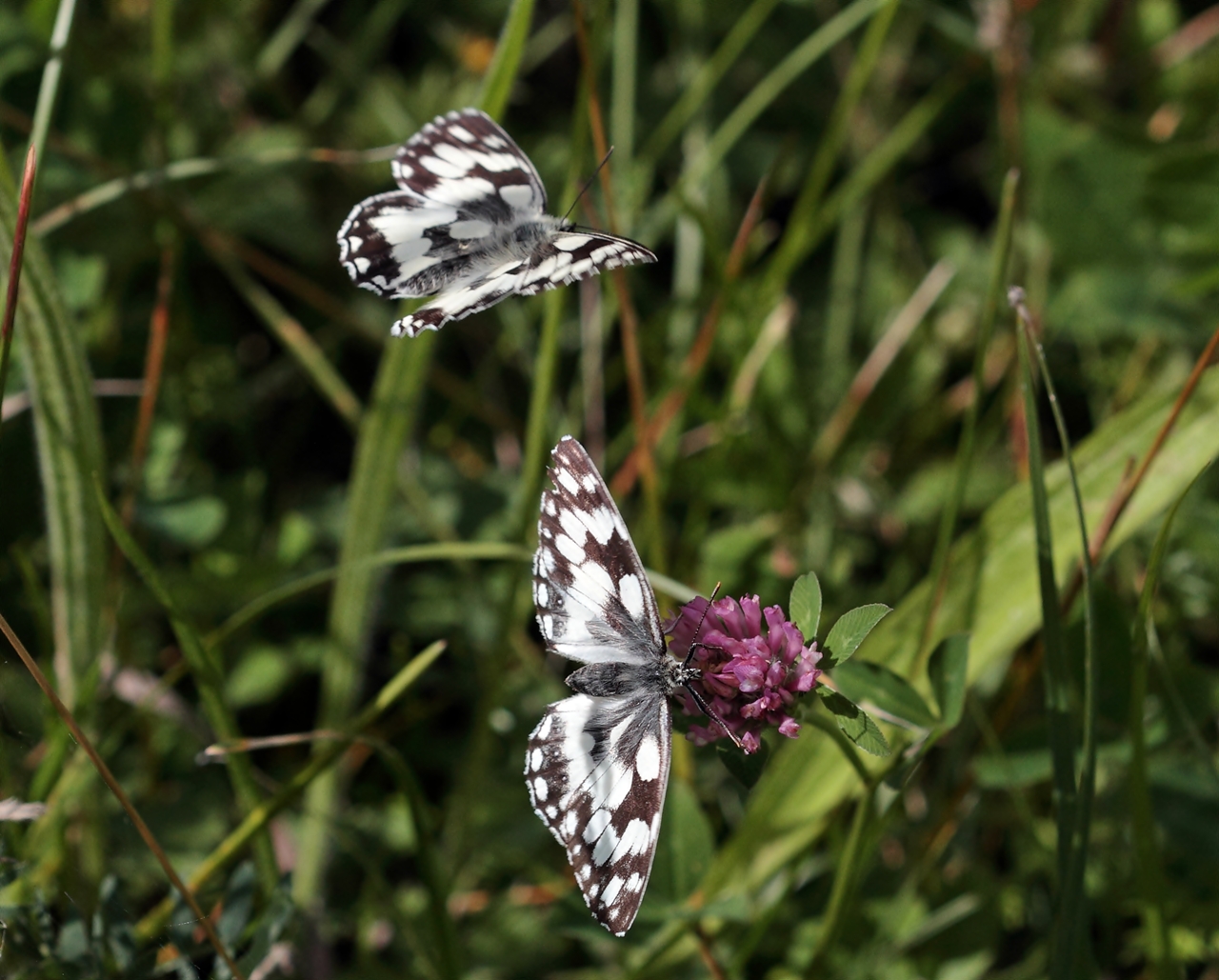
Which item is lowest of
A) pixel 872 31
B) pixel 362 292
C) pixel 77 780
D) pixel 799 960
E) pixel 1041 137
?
pixel 799 960

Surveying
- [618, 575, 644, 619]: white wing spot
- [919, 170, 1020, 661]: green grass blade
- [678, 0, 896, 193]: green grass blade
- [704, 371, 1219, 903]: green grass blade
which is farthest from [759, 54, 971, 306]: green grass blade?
[618, 575, 644, 619]: white wing spot

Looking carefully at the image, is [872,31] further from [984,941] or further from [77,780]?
[77,780]

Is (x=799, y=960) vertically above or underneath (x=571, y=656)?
underneath

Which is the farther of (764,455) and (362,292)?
(362,292)

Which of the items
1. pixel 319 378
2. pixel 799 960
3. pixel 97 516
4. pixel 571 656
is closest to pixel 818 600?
pixel 571 656

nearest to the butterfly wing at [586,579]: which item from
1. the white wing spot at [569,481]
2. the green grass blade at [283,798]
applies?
the white wing spot at [569,481]

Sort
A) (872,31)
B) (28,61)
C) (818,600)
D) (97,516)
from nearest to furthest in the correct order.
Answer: (818,600) < (97,516) < (872,31) < (28,61)

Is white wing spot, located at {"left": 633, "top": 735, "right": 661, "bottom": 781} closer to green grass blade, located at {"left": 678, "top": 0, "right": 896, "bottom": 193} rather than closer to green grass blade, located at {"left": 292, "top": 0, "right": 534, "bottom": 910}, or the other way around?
green grass blade, located at {"left": 292, "top": 0, "right": 534, "bottom": 910}
